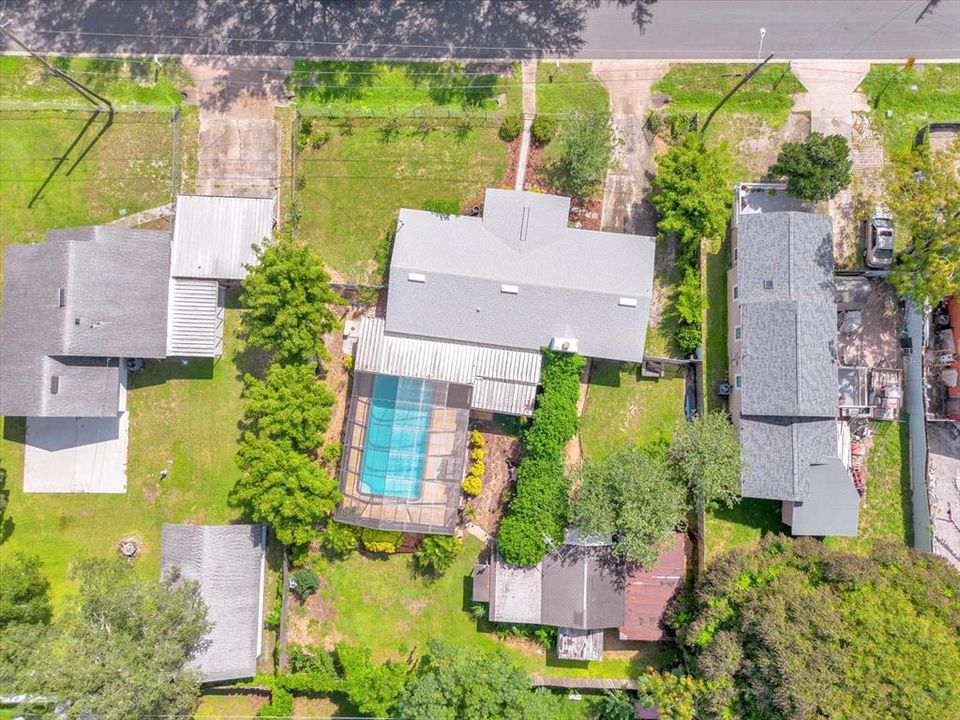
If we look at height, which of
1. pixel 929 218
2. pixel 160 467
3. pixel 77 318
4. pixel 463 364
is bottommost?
pixel 160 467

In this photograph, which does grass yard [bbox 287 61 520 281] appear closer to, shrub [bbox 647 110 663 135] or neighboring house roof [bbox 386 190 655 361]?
neighboring house roof [bbox 386 190 655 361]

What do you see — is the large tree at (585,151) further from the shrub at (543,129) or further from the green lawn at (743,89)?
the green lawn at (743,89)

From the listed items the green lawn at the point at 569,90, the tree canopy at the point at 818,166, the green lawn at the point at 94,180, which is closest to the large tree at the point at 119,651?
the green lawn at the point at 94,180

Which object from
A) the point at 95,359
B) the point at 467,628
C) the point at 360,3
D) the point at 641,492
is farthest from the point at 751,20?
the point at 95,359

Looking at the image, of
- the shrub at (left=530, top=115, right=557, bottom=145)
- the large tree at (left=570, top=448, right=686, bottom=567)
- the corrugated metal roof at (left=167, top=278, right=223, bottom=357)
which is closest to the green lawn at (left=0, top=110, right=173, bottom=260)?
the corrugated metal roof at (left=167, top=278, right=223, bottom=357)

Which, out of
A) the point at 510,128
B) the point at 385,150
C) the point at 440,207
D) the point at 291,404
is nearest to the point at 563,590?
the point at 291,404

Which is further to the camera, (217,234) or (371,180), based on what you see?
(371,180)

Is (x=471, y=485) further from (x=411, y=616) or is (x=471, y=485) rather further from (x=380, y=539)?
(x=411, y=616)
